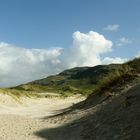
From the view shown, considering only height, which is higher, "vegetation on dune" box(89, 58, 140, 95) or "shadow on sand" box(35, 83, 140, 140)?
"vegetation on dune" box(89, 58, 140, 95)

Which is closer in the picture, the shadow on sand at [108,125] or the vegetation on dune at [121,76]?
the shadow on sand at [108,125]

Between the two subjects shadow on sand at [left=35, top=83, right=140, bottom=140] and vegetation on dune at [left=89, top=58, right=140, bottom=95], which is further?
vegetation on dune at [left=89, top=58, right=140, bottom=95]

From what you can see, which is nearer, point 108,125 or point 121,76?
point 108,125

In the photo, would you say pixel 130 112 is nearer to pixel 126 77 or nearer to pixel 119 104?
pixel 119 104

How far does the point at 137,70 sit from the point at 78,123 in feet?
36.8

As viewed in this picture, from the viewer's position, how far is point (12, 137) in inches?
853

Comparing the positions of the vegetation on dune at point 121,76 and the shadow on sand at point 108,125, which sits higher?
the vegetation on dune at point 121,76

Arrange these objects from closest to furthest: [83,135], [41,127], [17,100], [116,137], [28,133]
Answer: [116,137] → [83,135] → [28,133] → [41,127] → [17,100]

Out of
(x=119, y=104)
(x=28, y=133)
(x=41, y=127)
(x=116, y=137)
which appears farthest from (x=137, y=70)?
(x=116, y=137)

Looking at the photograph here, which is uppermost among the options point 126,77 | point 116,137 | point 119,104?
point 126,77

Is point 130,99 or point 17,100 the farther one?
point 17,100

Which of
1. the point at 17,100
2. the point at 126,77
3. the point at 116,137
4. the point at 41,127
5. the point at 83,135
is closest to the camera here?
the point at 116,137

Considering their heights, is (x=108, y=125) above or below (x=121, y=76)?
below

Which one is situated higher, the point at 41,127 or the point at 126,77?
the point at 126,77
